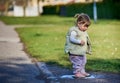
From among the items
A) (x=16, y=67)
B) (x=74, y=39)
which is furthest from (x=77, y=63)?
(x=16, y=67)

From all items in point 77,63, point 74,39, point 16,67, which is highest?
point 74,39

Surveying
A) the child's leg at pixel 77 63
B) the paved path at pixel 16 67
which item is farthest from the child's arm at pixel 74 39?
the paved path at pixel 16 67

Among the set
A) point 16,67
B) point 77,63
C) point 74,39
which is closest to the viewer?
point 74,39

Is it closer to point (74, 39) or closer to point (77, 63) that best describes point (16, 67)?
point (77, 63)

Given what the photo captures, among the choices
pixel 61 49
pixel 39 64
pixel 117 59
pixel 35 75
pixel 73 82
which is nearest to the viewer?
pixel 73 82

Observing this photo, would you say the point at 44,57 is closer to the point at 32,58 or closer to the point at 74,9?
the point at 32,58

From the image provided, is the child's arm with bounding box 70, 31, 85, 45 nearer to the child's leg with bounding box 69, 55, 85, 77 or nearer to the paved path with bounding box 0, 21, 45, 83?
the child's leg with bounding box 69, 55, 85, 77

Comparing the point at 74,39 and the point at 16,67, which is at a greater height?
the point at 74,39

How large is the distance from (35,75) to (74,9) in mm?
44375

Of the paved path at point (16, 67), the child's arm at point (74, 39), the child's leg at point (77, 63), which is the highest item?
the child's arm at point (74, 39)

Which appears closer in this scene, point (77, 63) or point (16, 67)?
point (77, 63)

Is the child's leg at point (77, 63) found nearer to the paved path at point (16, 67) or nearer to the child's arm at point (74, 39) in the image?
the child's arm at point (74, 39)

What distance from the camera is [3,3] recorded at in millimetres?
68875

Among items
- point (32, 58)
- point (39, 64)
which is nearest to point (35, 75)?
point (39, 64)
